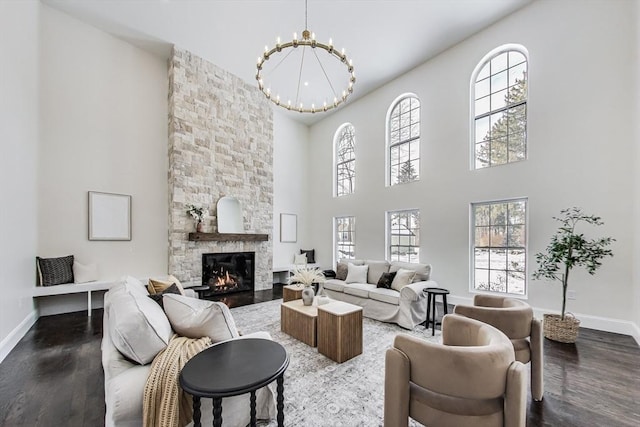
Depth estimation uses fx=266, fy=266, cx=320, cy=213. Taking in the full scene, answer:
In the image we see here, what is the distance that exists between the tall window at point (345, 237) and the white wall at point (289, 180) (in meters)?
1.13

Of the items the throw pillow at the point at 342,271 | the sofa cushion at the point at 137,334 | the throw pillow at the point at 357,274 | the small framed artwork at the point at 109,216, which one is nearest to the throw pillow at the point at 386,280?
the throw pillow at the point at 357,274

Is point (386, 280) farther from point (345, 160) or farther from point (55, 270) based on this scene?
point (55, 270)

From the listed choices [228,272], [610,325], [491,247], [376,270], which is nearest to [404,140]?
[491,247]

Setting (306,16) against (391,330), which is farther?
(306,16)

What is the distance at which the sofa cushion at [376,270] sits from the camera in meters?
4.88

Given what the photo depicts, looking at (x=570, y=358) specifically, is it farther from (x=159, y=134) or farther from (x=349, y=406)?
(x=159, y=134)

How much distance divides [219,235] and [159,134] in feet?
8.16

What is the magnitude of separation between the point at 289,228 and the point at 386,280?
4.08 meters

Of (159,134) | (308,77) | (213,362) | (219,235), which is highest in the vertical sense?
(308,77)

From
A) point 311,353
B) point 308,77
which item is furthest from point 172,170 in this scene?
point 311,353

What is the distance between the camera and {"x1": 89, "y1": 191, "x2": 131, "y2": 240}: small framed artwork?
4816mm

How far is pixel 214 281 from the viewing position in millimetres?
6004

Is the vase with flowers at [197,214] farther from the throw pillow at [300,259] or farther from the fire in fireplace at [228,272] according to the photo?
the throw pillow at [300,259]

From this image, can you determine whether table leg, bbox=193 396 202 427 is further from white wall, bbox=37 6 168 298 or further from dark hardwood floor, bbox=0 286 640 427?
white wall, bbox=37 6 168 298
